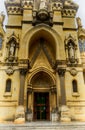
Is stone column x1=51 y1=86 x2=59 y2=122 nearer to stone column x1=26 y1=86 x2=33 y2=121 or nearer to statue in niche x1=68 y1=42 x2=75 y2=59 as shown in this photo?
stone column x1=26 y1=86 x2=33 y2=121

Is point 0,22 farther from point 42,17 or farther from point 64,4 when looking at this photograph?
point 64,4

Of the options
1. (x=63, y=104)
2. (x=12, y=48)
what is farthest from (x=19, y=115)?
(x=12, y=48)

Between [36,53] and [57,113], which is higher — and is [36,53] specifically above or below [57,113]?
above

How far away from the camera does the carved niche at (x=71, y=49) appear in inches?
578

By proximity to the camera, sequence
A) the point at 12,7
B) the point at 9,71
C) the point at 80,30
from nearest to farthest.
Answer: the point at 9,71 < the point at 12,7 < the point at 80,30

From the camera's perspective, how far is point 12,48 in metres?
14.6

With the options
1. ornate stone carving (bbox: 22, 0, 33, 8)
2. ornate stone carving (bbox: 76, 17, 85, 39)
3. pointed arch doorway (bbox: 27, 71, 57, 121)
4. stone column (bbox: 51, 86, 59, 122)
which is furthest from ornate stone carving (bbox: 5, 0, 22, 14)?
stone column (bbox: 51, 86, 59, 122)

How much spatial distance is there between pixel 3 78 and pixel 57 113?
5609 millimetres

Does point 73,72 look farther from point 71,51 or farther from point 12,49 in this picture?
point 12,49

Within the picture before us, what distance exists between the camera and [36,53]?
1540cm

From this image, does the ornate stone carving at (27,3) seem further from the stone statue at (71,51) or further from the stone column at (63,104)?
the stone column at (63,104)

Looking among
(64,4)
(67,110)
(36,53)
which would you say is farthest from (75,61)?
(64,4)

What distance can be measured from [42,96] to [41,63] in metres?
3.18

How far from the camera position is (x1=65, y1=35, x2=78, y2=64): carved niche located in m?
14.7
